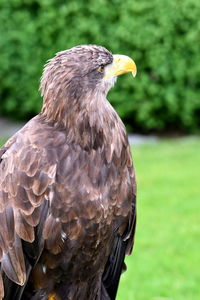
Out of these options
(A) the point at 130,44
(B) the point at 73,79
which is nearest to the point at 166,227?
(A) the point at 130,44

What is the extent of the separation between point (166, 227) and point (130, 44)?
13.7ft

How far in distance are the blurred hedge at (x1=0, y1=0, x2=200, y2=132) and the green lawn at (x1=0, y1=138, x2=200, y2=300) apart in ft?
2.14

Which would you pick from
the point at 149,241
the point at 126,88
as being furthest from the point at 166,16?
the point at 149,241

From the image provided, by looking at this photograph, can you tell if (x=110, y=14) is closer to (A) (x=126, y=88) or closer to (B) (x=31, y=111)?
(A) (x=126, y=88)

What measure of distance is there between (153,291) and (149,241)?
1.33 metres

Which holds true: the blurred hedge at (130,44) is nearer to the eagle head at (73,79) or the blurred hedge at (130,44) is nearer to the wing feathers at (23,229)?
the eagle head at (73,79)

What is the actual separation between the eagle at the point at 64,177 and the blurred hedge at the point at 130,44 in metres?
7.48

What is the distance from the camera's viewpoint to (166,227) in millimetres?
8453

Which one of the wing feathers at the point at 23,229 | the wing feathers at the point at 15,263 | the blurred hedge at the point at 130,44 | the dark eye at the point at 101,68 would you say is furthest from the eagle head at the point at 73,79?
the blurred hedge at the point at 130,44

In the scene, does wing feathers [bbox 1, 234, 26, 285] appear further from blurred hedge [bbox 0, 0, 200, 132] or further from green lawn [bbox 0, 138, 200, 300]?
blurred hedge [bbox 0, 0, 200, 132]

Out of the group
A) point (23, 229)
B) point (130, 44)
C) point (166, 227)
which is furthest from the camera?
point (130, 44)

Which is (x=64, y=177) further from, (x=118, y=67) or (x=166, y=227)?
(x=166, y=227)

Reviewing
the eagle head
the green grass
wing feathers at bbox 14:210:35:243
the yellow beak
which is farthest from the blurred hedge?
wing feathers at bbox 14:210:35:243

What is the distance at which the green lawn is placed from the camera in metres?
6.85
